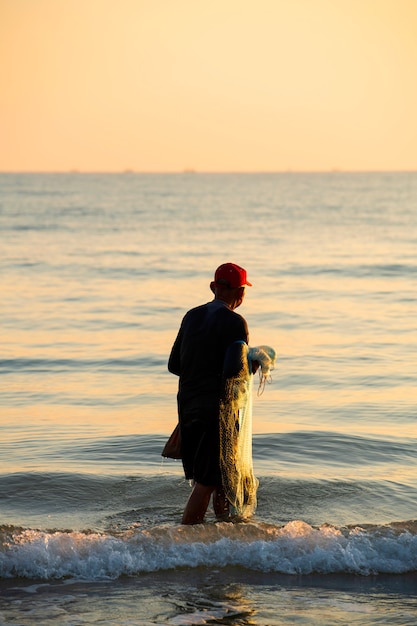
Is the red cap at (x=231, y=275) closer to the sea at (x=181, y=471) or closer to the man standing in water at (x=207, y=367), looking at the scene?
the man standing in water at (x=207, y=367)

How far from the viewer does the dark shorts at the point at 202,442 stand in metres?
6.90

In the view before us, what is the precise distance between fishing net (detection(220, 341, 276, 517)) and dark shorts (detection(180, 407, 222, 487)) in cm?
4

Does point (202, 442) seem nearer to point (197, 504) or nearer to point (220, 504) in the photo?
point (197, 504)

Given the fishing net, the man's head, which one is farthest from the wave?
the man's head

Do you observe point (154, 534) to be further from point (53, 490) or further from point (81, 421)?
point (81, 421)

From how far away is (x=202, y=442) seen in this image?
693 centimetres

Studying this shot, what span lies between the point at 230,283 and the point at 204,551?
1.77 m

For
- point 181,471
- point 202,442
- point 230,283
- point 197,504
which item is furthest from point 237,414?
point 181,471

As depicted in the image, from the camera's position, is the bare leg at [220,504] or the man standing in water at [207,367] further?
the bare leg at [220,504]

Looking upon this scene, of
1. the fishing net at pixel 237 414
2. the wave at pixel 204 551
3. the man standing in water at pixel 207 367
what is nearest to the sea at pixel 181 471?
the wave at pixel 204 551

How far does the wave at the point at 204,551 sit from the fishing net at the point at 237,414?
1.06ft

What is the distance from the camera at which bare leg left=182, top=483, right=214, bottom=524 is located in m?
7.05

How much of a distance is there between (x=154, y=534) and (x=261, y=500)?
1678 mm

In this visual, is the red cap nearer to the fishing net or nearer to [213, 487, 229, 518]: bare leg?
the fishing net
